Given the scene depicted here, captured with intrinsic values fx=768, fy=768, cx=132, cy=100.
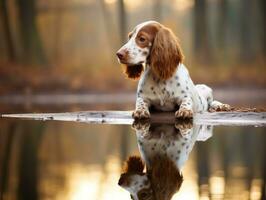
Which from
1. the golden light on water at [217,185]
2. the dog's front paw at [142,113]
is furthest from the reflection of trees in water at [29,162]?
the dog's front paw at [142,113]

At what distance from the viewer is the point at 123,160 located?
3.40 meters

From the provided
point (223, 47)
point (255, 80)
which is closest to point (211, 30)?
point (223, 47)

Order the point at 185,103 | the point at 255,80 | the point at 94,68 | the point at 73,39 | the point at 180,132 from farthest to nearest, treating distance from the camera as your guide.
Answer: the point at 73,39 → the point at 94,68 → the point at 255,80 → the point at 185,103 → the point at 180,132

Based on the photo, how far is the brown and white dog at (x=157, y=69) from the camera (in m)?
5.31

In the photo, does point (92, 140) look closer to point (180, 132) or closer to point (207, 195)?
point (180, 132)

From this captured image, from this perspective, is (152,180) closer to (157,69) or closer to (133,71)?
(157,69)

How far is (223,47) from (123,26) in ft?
8.33

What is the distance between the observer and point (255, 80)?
15695 mm

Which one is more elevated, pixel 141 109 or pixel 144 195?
pixel 141 109

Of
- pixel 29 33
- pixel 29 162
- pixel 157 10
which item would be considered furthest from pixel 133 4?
pixel 29 162

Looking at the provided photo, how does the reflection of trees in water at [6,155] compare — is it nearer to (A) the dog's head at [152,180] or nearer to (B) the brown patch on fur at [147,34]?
(A) the dog's head at [152,180]

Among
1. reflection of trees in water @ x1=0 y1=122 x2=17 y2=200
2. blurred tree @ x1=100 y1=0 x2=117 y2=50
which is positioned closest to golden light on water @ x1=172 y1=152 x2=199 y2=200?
reflection of trees in water @ x1=0 y1=122 x2=17 y2=200

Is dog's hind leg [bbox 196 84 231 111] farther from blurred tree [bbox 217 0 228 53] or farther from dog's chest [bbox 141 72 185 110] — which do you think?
blurred tree [bbox 217 0 228 53]

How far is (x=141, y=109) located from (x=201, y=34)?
11.2 meters
